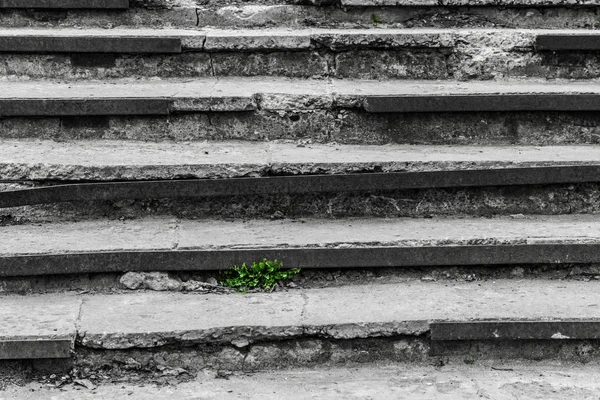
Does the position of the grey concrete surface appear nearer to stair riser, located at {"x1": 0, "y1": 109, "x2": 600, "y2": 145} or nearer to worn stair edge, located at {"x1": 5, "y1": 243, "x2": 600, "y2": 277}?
worn stair edge, located at {"x1": 5, "y1": 243, "x2": 600, "y2": 277}

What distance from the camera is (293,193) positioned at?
3248 millimetres

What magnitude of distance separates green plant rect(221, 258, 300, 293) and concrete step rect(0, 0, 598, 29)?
1.82m

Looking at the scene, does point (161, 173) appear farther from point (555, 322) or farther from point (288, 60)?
point (555, 322)

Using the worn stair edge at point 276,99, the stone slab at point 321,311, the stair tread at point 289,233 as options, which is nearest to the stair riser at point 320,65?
the worn stair edge at point 276,99

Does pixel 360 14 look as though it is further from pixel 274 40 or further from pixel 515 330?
pixel 515 330

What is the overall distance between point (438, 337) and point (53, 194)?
5.70 ft

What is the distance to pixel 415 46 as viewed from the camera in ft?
12.6

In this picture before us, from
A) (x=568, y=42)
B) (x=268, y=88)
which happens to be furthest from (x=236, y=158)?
(x=568, y=42)

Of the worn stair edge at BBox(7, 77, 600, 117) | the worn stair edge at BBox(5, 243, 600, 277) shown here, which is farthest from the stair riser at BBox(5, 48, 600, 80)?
the worn stair edge at BBox(5, 243, 600, 277)

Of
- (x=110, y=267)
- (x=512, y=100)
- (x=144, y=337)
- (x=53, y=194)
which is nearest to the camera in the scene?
(x=144, y=337)

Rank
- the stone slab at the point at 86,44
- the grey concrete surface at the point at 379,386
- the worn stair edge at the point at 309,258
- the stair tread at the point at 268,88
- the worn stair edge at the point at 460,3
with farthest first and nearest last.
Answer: the worn stair edge at the point at 460,3 < the stone slab at the point at 86,44 < the stair tread at the point at 268,88 < the worn stair edge at the point at 309,258 < the grey concrete surface at the point at 379,386

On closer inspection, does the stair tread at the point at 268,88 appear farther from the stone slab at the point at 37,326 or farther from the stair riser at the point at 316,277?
the stone slab at the point at 37,326

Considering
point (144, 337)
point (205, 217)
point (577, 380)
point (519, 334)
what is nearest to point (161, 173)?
point (205, 217)

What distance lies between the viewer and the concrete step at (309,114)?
3.45 m
